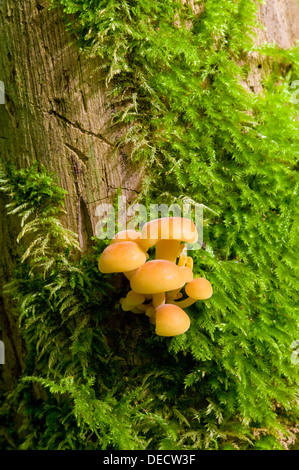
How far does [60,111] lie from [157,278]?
3.19 ft

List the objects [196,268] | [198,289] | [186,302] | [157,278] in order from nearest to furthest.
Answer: [157,278], [198,289], [186,302], [196,268]

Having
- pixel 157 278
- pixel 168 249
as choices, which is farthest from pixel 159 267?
pixel 168 249

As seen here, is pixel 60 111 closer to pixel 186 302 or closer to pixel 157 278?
pixel 157 278

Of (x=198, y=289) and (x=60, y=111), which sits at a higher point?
(x=60, y=111)

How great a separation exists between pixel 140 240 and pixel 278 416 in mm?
1087

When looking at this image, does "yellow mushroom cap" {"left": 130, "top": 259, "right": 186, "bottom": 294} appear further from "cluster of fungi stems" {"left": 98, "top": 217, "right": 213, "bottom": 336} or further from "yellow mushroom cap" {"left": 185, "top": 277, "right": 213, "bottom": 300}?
"yellow mushroom cap" {"left": 185, "top": 277, "right": 213, "bottom": 300}

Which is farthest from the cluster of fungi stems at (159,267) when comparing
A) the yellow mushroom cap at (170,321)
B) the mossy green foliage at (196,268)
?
the mossy green foliage at (196,268)

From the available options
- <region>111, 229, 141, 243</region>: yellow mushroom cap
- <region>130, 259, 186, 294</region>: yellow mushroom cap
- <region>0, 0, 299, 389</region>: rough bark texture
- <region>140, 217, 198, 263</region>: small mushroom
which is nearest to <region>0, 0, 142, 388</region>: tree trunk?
<region>0, 0, 299, 389</region>: rough bark texture

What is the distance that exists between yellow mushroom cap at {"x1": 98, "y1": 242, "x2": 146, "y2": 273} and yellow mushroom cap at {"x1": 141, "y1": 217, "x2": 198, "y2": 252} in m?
0.06

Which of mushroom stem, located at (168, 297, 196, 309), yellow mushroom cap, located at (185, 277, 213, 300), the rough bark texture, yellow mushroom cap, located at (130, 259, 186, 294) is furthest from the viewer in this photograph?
the rough bark texture

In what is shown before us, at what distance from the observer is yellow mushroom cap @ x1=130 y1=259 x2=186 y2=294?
1265 millimetres

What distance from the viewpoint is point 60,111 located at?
5.43ft

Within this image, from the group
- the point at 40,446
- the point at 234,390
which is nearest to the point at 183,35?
the point at 234,390

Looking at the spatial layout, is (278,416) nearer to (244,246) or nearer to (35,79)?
(244,246)
